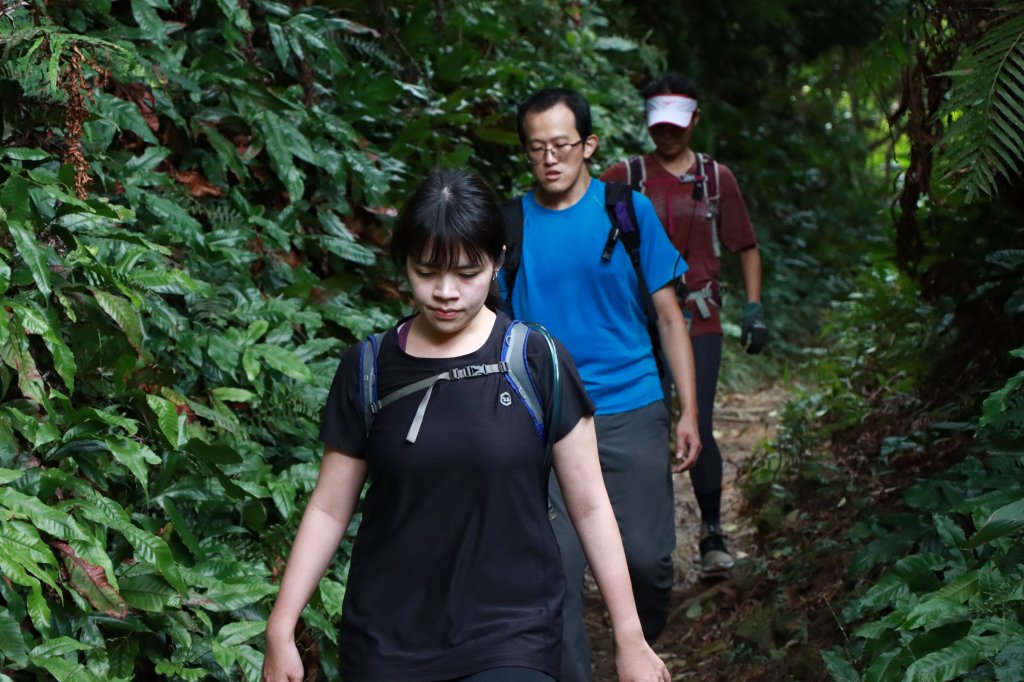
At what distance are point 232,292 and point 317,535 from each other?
2642mm

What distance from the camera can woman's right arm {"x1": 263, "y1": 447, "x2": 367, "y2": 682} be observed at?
267 cm

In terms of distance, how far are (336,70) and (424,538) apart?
4.38 m

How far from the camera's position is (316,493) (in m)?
2.80

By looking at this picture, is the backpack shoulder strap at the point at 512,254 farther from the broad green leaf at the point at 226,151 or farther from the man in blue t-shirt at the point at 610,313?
the broad green leaf at the point at 226,151

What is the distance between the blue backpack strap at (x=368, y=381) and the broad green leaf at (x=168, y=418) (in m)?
1.44

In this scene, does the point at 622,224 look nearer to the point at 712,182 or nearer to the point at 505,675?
the point at 712,182

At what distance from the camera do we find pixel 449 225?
8.87 feet

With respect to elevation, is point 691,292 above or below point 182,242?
below

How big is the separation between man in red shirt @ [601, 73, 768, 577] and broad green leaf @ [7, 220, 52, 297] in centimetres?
287

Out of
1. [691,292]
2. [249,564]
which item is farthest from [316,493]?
[691,292]

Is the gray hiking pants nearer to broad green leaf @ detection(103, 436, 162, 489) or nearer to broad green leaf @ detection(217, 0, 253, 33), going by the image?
broad green leaf @ detection(103, 436, 162, 489)

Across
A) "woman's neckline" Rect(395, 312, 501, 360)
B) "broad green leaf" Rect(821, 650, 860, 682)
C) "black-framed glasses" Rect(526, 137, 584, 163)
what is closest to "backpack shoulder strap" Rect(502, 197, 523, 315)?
"black-framed glasses" Rect(526, 137, 584, 163)

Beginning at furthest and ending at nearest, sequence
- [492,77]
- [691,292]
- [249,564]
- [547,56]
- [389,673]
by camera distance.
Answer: [547,56], [492,77], [691,292], [249,564], [389,673]

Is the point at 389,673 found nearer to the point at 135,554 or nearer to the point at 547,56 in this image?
the point at 135,554
